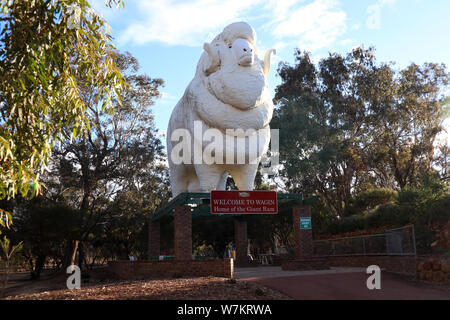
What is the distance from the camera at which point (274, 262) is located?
22.4m

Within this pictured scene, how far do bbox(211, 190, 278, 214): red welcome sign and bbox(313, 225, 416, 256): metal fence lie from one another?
3.95m

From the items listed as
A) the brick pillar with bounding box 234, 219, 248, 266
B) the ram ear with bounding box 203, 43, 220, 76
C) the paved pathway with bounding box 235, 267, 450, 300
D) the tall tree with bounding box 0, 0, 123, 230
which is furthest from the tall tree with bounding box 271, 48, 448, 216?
the tall tree with bounding box 0, 0, 123, 230

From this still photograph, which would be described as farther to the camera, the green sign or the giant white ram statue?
the green sign

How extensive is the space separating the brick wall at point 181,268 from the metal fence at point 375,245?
5.34 meters

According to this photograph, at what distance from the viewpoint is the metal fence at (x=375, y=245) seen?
12727mm

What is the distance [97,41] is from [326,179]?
26.6 m

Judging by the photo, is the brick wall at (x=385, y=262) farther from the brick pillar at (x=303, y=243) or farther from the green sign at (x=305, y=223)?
the green sign at (x=305, y=223)

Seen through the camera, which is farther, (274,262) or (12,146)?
(274,262)

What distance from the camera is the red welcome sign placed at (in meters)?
14.2

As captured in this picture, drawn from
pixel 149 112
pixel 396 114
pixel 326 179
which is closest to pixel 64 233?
pixel 149 112

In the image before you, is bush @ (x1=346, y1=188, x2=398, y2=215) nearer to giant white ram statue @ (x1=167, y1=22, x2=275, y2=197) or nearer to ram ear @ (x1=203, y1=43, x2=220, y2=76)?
giant white ram statue @ (x1=167, y1=22, x2=275, y2=197)

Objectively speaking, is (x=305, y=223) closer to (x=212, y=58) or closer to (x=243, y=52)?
(x=243, y=52)

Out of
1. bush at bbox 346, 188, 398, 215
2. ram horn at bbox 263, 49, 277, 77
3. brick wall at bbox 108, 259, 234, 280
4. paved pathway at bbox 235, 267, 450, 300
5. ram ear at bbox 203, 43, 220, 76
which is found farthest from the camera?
bush at bbox 346, 188, 398, 215
